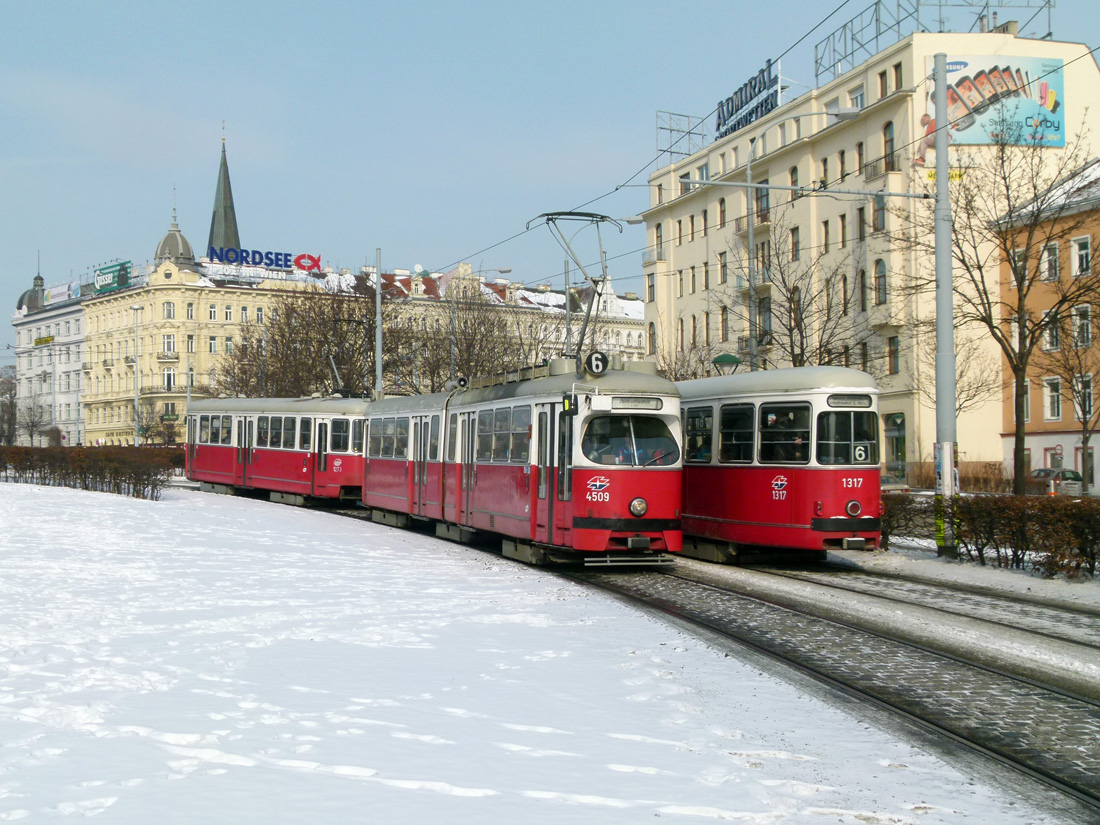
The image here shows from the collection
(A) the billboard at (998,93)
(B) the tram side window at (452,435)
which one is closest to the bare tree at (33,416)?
(A) the billboard at (998,93)

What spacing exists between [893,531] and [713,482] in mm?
4024

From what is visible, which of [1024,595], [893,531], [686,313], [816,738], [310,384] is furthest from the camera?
[686,313]

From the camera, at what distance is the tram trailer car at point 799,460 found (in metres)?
16.5

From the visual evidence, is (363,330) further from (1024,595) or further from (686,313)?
(1024,595)

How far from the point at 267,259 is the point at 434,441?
8925cm

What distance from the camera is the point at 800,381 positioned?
1681cm

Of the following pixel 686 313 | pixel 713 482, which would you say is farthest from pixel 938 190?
pixel 686 313

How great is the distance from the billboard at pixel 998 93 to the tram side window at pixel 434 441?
98.3ft

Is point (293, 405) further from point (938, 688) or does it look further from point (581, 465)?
point (938, 688)

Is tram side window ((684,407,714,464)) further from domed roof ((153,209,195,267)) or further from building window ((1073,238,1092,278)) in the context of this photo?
domed roof ((153,209,195,267))

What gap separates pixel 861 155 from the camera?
4916cm

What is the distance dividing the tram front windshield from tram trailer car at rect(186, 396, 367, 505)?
14321 millimetres

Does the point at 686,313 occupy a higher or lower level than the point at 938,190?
higher

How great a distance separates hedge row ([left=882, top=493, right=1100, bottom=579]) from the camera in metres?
15.1
